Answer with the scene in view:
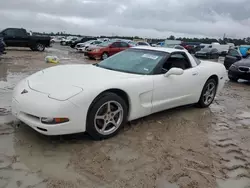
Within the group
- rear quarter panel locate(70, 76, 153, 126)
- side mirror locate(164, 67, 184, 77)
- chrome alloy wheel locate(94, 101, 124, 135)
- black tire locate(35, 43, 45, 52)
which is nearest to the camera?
rear quarter panel locate(70, 76, 153, 126)

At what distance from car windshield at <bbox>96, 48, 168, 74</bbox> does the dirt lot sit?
92cm

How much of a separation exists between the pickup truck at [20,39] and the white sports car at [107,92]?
1766 centimetres

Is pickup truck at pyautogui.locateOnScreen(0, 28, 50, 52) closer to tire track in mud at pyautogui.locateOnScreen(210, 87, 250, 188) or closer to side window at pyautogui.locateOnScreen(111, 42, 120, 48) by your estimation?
side window at pyautogui.locateOnScreen(111, 42, 120, 48)

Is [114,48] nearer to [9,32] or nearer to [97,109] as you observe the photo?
[9,32]

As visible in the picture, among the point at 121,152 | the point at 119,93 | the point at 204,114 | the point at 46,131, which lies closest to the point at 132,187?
the point at 121,152

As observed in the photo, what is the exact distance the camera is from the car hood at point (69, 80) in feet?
10.8

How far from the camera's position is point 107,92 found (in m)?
3.56

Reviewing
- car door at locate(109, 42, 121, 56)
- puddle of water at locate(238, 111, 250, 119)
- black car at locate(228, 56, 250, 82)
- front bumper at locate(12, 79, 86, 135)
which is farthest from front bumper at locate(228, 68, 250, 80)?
car door at locate(109, 42, 121, 56)

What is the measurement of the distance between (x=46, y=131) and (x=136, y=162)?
45.5 inches

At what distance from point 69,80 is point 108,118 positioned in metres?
0.76

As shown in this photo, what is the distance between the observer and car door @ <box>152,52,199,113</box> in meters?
4.23

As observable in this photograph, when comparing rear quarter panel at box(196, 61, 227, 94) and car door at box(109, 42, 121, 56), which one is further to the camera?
car door at box(109, 42, 121, 56)

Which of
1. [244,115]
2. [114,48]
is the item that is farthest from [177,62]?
[114,48]

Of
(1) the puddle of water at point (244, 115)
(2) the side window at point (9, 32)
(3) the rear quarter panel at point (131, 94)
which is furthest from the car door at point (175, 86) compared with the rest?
(2) the side window at point (9, 32)
